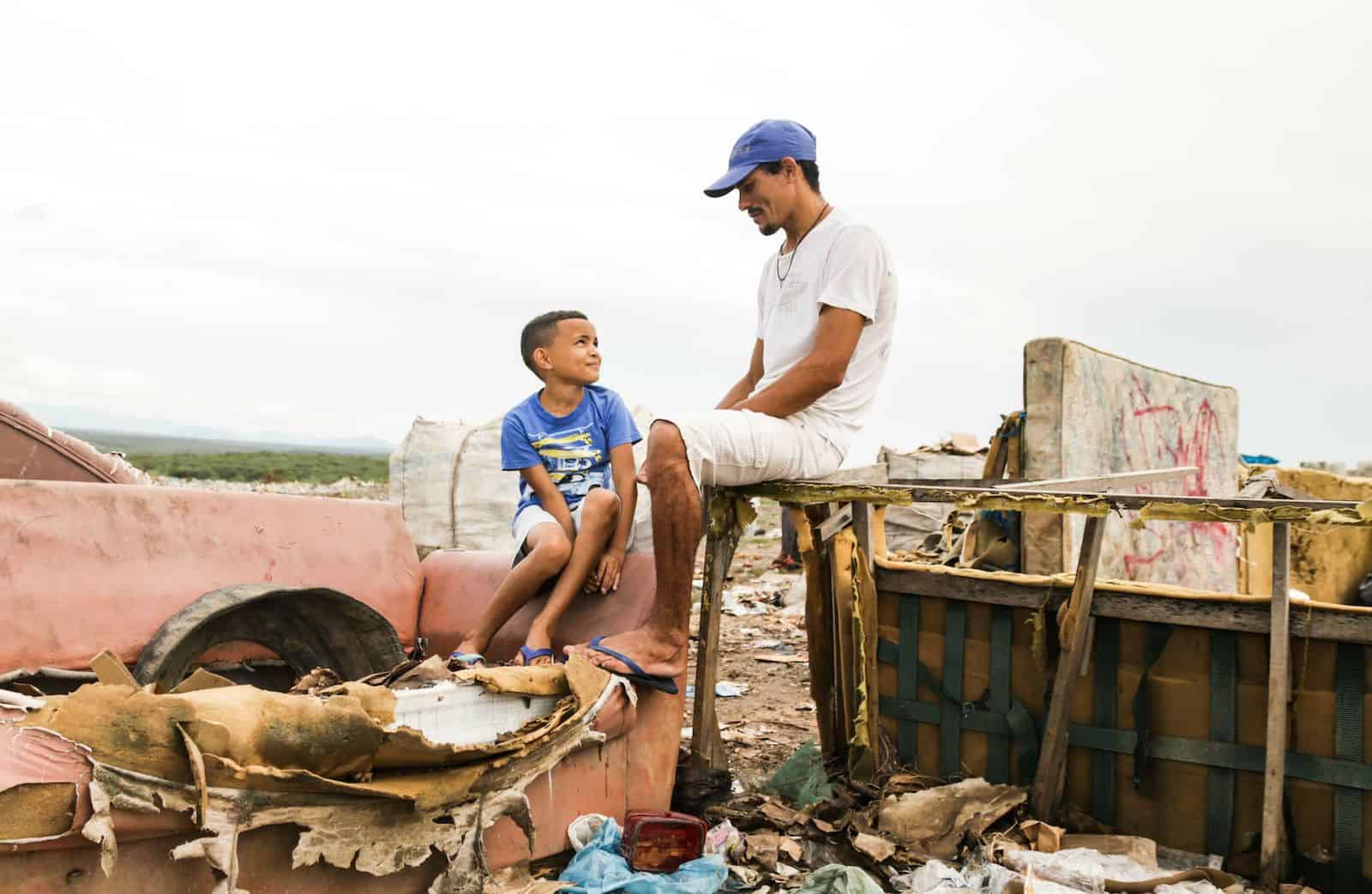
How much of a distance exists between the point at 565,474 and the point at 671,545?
70 cm

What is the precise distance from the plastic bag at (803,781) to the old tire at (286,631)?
1.47 m

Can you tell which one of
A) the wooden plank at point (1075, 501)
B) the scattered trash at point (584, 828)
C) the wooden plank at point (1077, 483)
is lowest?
the scattered trash at point (584, 828)

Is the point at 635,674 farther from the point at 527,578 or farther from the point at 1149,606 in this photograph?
the point at 1149,606

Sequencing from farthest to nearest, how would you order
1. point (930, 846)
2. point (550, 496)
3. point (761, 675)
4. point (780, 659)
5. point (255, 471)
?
point (255, 471)
point (780, 659)
point (761, 675)
point (550, 496)
point (930, 846)

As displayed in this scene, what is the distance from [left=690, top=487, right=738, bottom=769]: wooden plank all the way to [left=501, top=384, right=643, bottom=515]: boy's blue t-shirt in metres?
0.43

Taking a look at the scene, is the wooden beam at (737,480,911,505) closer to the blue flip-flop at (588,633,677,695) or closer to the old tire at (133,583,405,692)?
the blue flip-flop at (588,633,677,695)

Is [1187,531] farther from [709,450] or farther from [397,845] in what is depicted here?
[397,845]

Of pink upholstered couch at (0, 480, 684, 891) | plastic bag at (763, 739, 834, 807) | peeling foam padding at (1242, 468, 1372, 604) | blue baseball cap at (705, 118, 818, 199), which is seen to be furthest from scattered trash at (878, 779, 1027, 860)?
peeling foam padding at (1242, 468, 1372, 604)

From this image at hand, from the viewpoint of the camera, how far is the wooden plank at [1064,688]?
3.52 metres

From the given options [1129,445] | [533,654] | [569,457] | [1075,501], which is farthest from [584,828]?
[1129,445]

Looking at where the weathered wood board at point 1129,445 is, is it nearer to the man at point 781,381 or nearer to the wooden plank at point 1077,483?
the wooden plank at point 1077,483

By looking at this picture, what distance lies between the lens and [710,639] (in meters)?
3.89

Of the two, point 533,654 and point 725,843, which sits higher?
point 533,654

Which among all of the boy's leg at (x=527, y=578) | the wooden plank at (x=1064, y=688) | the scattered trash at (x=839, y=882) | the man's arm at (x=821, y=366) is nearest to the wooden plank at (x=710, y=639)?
the man's arm at (x=821, y=366)
